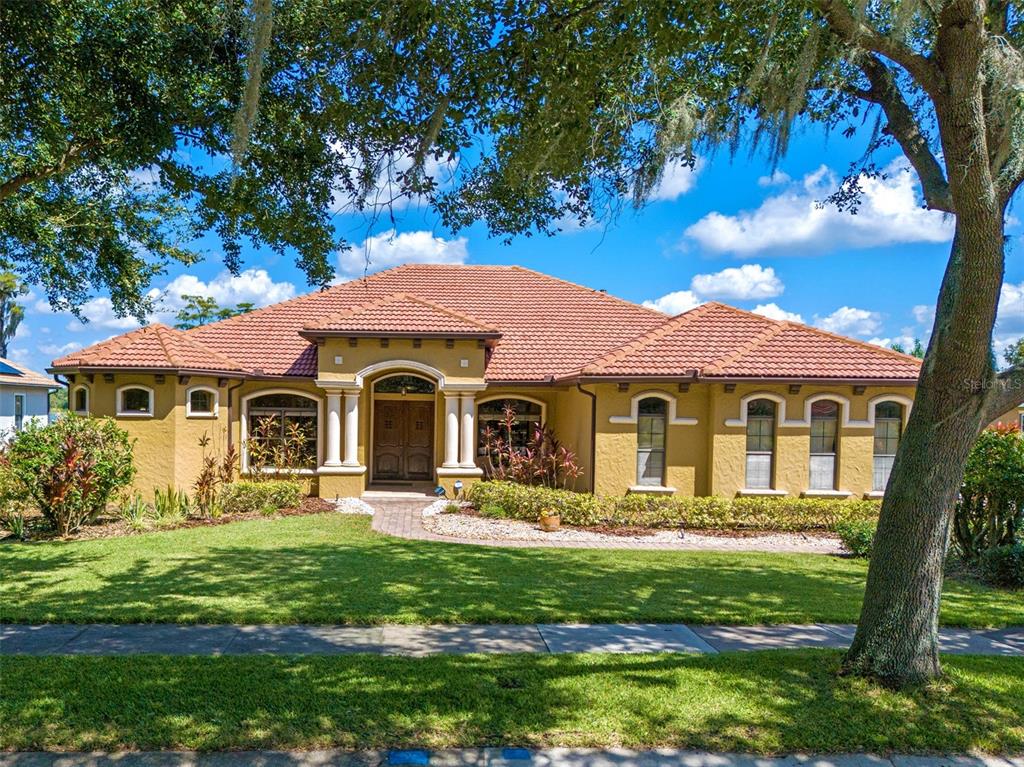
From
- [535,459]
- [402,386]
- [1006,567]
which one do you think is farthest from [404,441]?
[1006,567]

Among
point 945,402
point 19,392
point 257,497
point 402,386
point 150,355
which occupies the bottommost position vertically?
point 257,497

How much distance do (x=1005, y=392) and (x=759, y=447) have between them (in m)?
9.72

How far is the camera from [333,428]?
1495 cm

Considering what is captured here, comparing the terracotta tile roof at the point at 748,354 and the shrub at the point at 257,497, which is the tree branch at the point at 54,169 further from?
the terracotta tile roof at the point at 748,354

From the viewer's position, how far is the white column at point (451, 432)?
15250 mm

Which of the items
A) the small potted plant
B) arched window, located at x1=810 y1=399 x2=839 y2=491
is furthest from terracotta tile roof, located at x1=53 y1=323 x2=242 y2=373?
arched window, located at x1=810 y1=399 x2=839 y2=491

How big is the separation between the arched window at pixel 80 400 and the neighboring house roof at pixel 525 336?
0.78 meters

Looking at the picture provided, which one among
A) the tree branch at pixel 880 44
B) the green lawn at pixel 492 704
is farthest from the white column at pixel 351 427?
the tree branch at pixel 880 44

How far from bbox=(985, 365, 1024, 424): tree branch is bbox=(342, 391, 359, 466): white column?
1281 cm

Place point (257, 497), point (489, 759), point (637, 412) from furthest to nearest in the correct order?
point (637, 412)
point (257, 497)
point (489, 759)

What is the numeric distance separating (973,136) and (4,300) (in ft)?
149

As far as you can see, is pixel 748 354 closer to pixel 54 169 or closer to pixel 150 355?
pixel 54 169

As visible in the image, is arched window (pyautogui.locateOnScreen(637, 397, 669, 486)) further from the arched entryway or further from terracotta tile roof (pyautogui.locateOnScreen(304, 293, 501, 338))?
the arched entryway

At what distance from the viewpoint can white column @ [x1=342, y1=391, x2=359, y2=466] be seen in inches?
592
